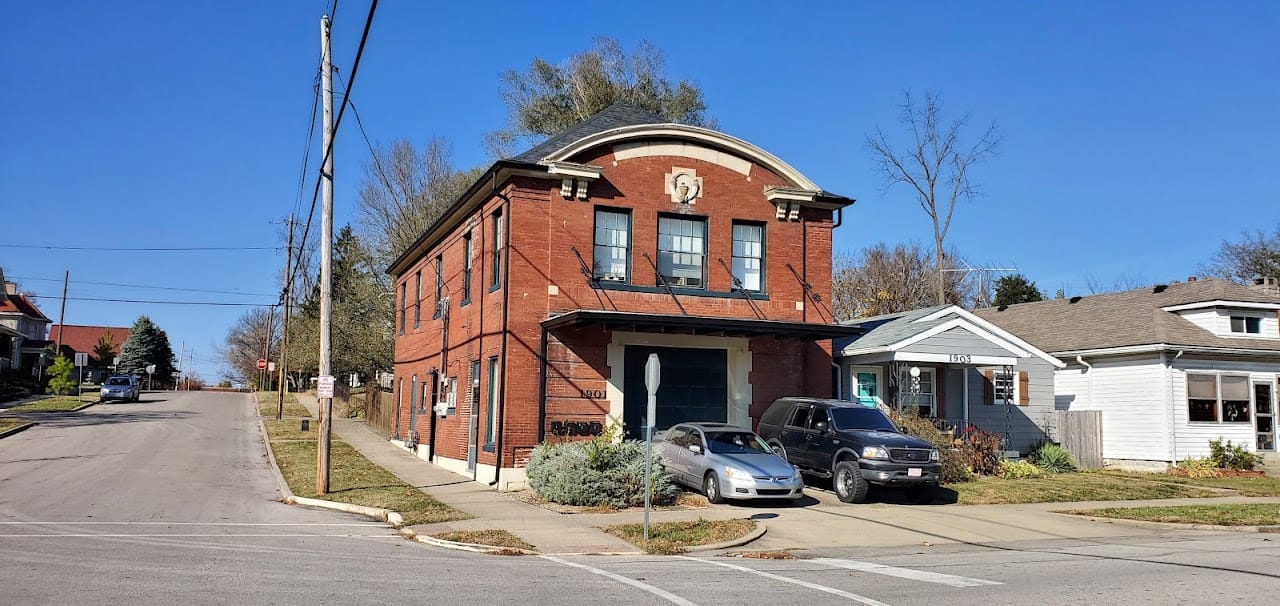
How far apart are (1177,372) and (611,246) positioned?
17259mm

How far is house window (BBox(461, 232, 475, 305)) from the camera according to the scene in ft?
79.5

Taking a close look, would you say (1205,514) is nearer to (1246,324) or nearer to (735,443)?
(735,443)

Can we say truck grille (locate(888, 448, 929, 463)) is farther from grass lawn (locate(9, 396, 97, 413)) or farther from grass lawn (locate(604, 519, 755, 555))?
grass lawn (locate(9, 396, 97, 413))

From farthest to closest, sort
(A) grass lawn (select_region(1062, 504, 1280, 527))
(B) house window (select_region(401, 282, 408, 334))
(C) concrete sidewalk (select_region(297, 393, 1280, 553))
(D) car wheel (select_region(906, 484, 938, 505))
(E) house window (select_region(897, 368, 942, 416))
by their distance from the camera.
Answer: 1. (B) house window (select_region(401, 282, 408, 334))
2. (E) house window (select_region(897, 368, 942, 416))
3. (D) car wheel (select_region(906, 484, 938, 505))
4. (A) grass lawn (select_region(1062, 504, 1280, 527))
5. (C) concrete sidewalk (select_region(297, 393, 1280, 553))

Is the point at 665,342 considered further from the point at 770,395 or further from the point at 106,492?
the point at 106,492

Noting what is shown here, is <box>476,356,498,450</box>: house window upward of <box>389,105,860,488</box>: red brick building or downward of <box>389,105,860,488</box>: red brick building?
downward

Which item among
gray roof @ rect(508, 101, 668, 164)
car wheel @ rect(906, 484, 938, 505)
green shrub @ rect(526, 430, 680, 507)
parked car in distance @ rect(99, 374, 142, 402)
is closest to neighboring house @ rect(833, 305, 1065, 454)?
car wheel @ rect(906, 484, 938, 505)

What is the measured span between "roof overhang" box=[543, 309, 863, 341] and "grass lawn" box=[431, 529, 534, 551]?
5.61 m

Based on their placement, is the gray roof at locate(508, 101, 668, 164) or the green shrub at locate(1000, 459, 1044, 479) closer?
the gray roof at locate(508, 101, 668, 164)

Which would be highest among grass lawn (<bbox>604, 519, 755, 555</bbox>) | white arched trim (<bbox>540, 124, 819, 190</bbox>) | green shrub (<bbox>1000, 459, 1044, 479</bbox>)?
white arched trim (<bbox>540, 124, 819, 190</bbox>)

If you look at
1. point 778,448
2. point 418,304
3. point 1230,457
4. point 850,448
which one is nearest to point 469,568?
point 850,448

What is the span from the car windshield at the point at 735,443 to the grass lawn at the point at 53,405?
36441 mm

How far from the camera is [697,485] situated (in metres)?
18.2

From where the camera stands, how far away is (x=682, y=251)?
2208 centimetres
